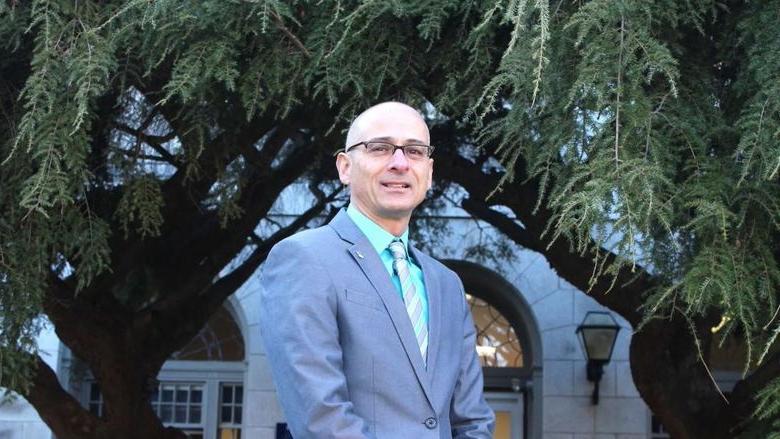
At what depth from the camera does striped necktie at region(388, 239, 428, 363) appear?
328 cm

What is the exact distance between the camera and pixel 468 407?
342cm

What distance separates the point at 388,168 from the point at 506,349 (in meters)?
11.4

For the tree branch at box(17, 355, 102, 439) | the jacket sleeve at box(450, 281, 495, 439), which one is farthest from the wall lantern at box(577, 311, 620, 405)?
the jacket sleeve at box(450, 281, 495, 439)

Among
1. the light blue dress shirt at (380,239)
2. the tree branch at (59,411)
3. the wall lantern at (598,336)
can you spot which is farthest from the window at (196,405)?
the light blue dress shirt at (380,239)

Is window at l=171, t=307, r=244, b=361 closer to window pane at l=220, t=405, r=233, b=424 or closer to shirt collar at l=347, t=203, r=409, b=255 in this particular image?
Answer: window pane at l=220, t=405, r=233, b=424

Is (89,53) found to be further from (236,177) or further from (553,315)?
(553,315)

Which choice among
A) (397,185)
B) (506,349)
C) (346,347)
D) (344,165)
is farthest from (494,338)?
(346,347)

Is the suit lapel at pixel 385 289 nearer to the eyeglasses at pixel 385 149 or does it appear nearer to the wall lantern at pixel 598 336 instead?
the eyeglasses at pixel 385 149

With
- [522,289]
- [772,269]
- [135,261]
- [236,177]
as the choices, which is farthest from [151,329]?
[772,269]

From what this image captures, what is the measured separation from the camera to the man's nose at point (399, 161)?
10.7 feet

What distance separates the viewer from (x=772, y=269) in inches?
199

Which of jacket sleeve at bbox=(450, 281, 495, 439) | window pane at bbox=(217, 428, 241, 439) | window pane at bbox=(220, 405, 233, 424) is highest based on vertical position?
window pane at bbox=(220, 405, 233, 424)

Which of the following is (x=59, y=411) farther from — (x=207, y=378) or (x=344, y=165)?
(x=344, y=165)

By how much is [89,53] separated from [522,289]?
842 cm
